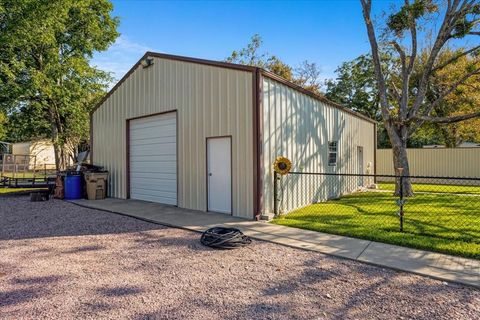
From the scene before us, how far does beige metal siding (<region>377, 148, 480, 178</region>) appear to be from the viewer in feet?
53.6

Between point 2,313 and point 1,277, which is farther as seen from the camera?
point 1,277

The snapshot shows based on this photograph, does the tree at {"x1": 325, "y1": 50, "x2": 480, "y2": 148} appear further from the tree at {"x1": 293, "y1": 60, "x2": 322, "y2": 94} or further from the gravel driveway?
the gravel driveway

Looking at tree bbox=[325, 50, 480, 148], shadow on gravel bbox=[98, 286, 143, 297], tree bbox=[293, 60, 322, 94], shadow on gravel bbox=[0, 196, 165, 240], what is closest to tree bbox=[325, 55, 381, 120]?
tree bbox=[325, 50, 480, 148]

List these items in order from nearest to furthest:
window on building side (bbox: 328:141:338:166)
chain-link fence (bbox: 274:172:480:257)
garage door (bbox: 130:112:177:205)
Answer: chain-link fence (bbox: 274:172:480:257)
garage door (bbox: 130:112:177:205)
window on building side (bbox: 328:141:338:166)

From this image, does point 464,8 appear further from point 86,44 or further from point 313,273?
point 86,44

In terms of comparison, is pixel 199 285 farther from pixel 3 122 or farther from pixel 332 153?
pixel 3 122

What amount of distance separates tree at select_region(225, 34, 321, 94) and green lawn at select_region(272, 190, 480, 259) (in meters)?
18.7

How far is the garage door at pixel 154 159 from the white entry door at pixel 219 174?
1596mm

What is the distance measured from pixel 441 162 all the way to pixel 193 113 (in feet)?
51.1

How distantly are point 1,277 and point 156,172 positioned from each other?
6.25 m

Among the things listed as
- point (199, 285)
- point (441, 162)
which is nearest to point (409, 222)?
point (199, 285)

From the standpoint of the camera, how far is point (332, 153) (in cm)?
1119

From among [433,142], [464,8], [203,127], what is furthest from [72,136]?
[433,142]

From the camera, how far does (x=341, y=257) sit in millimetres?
4609
